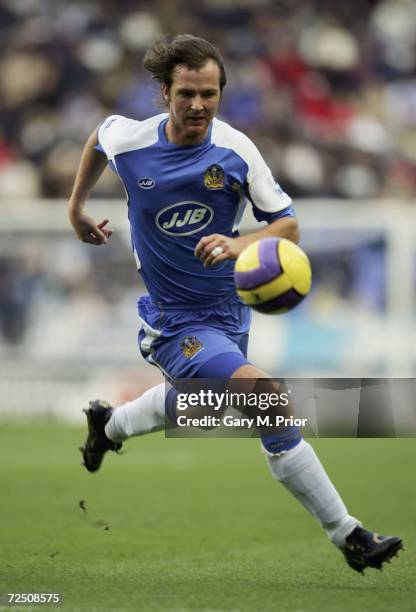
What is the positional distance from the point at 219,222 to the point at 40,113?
12.3m

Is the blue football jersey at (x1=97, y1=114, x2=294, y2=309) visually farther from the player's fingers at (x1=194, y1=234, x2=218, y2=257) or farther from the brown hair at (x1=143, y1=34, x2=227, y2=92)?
the player's fingers at (x1=194, y1=234, x2=218, y2=257)

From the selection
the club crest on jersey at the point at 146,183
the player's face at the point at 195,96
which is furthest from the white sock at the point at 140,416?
the player's face at the point at 195,96

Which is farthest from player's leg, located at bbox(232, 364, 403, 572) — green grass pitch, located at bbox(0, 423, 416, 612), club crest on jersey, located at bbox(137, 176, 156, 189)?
club crest on jersey, located at bbox(137, 176, 156, 189)

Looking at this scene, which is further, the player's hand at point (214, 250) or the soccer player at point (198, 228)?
the soccer player at point (198, 228)

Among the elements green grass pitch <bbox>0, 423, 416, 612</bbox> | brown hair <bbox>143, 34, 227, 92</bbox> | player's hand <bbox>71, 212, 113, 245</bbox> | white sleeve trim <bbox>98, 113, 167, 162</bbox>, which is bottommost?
green grass pitch <bbox>0, 423, 416, 612</bbox>

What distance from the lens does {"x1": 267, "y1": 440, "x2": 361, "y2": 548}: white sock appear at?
5.37m

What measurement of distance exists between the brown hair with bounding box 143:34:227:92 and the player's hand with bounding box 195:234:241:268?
0.84 meters

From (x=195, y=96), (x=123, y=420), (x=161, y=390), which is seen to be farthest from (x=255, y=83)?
(x=195, y=96)

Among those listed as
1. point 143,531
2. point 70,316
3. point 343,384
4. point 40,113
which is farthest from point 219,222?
point 40,113

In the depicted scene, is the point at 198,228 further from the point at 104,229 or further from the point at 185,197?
the point at 104,229

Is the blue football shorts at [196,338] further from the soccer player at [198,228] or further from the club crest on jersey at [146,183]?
the club crest on jersey at [146,183]

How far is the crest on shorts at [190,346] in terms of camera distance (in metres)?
5.58

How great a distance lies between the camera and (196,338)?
5633 millimetres

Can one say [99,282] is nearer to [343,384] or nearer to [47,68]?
[47,68]
